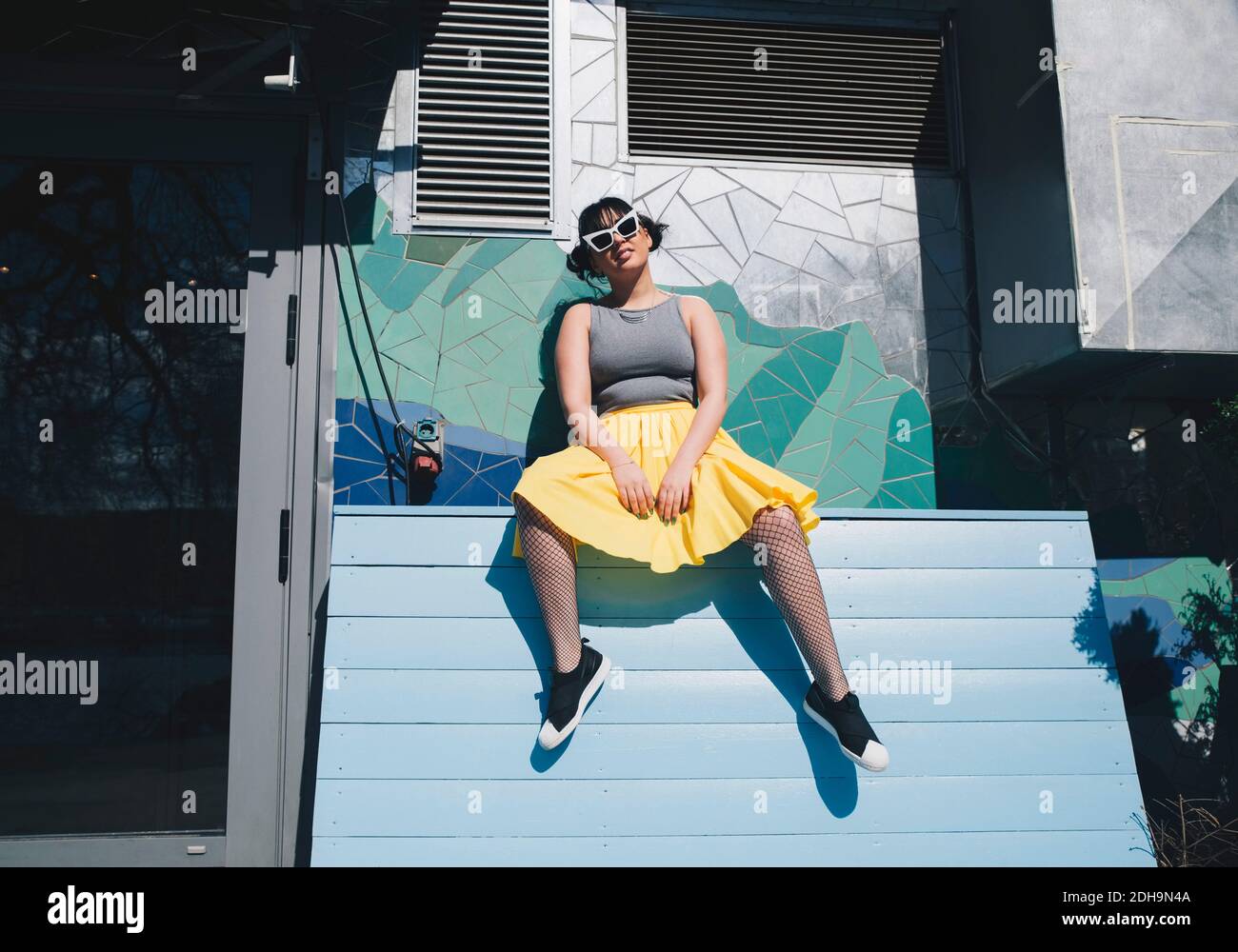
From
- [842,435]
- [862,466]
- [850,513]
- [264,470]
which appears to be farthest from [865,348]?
[264,470]

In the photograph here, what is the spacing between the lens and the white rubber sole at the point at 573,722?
2900mm

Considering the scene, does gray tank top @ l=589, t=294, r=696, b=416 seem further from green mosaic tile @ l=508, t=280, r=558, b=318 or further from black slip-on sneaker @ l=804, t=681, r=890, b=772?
black slip-on sneaker @ l=804, t=681, r=890, b=772

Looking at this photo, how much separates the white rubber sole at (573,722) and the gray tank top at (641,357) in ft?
3.18

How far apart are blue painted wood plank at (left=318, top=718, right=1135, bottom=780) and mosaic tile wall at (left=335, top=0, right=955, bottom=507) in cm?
120

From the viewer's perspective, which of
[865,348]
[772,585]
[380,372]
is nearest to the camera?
[772,585]

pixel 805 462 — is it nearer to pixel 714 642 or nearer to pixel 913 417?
pixel 913 417

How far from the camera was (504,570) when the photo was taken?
3252 mm

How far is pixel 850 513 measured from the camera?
3.44m

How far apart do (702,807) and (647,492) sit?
3.16 ft

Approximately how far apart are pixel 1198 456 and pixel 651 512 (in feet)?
8.63

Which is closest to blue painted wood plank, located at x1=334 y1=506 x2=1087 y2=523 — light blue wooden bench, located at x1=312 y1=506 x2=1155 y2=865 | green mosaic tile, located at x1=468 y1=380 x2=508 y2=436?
light blue wooden bench, located at x1=312 y1=506 x2=1155 y2=865

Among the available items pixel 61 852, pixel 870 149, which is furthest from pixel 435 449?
pixel 870 149

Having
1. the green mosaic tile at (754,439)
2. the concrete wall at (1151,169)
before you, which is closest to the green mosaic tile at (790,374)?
the green mosaic tile at (754,439)
